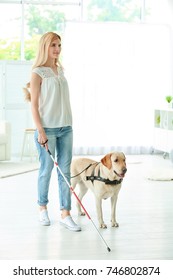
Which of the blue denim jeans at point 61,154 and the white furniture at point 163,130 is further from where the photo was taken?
the white furniture at point 163,130

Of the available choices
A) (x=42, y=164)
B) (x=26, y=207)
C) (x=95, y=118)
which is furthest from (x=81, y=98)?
(x=42, y=164)

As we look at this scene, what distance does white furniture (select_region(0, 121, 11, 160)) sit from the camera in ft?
26.1

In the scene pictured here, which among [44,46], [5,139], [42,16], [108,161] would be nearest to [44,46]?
[44,46]

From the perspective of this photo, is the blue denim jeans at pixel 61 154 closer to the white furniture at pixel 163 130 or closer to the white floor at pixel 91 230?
the white floor at pixel 91 230

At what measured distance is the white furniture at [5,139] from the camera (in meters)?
7.97

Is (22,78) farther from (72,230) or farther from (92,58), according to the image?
(72,230)

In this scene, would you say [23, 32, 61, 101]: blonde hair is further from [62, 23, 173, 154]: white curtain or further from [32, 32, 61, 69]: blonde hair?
[62, 23, 173, 154]: white curtain

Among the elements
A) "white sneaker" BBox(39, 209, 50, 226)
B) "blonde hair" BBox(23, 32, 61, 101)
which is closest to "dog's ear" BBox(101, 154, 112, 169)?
"white sneaker" BBox(39, 209, 50, 226)

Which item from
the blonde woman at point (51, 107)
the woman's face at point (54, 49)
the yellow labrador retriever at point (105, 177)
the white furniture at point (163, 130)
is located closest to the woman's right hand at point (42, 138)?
the blonde woman at point (51, 107)

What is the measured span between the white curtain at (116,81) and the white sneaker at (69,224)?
4938mm

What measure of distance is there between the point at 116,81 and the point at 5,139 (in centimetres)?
219

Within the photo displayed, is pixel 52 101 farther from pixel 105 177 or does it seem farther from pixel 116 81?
pixel 116 81

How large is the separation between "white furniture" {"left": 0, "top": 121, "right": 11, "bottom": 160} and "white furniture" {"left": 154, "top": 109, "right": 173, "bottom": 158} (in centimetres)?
233

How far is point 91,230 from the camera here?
403 cm
